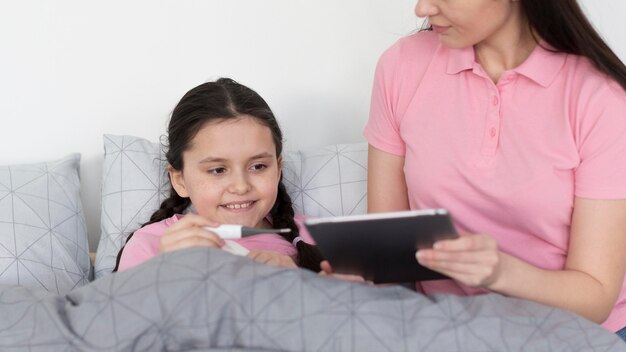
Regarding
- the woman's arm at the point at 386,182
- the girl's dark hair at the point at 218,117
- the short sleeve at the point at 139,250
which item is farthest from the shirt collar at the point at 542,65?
the short sleeve at the point at 139,250

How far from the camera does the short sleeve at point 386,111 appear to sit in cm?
170

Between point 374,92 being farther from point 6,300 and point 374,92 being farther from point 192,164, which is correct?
point 6,300

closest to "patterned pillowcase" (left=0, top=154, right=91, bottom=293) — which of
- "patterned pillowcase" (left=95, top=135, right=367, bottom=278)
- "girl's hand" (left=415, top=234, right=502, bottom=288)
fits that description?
"patterned pillowcase" (left=95, top=135, right=367, bottom=278)

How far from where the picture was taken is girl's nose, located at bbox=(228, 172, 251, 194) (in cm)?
168

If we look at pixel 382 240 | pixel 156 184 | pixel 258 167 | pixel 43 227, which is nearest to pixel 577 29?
pixel 382 240

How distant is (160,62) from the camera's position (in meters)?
2.16

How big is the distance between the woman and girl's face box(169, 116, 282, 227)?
0.26 m

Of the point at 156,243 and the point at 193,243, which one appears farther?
the point at 156,243

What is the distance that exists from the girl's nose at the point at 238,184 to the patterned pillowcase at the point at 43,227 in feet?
1.51

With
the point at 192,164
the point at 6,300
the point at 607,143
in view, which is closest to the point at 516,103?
the point at 607,143

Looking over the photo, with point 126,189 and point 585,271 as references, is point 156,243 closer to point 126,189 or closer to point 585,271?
point 126,189

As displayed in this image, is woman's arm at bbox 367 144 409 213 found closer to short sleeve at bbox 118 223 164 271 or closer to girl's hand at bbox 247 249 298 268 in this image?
girl's hand at bbox 247 249 298 268

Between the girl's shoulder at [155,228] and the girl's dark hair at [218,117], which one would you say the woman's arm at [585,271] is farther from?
the girl's shoulder at [155,228]

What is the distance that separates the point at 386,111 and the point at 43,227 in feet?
2.66
